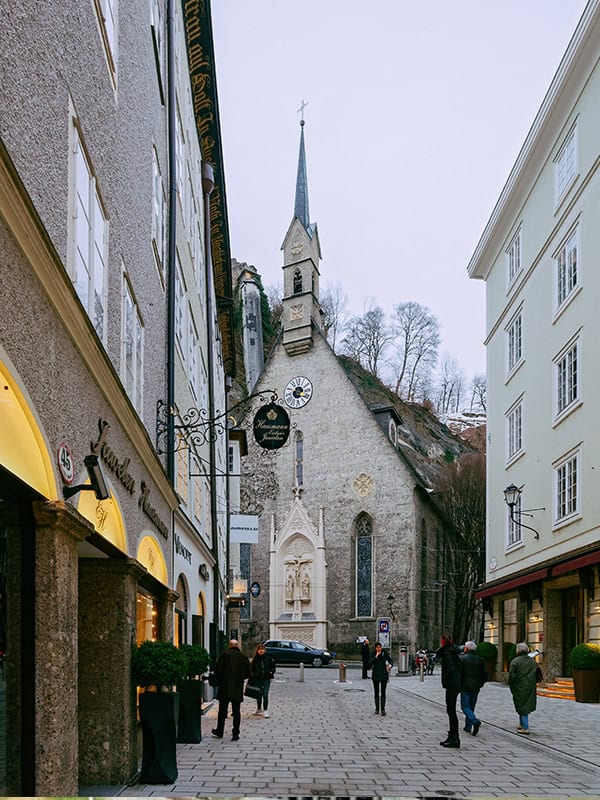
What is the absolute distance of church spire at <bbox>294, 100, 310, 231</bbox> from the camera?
62.0 m

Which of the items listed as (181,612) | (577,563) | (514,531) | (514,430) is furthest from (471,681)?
(514,430)

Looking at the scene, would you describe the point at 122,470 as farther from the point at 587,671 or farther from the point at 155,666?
the point at 587,671

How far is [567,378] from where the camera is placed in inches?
949

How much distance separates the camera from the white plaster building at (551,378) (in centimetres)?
2194

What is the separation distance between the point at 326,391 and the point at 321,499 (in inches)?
261

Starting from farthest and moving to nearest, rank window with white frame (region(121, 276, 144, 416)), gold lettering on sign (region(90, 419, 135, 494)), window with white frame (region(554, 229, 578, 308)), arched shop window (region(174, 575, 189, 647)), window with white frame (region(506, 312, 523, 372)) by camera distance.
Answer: window with white frame (region(506, 312, 523, 372)), window with white frame (region(554, 229, 578, 308)), arched shop window (region(174, 575, 189, 647)), window with white frame (region(121, 276, 144, 416)), gold lettering on sign (region(90, 419, 135, 494))

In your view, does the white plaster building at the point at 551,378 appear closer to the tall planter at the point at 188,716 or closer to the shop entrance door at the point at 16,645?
the tall planter at the point at 188,716

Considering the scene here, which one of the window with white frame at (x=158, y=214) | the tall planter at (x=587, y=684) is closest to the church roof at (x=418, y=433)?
the tall planter at (x=587, y=684)

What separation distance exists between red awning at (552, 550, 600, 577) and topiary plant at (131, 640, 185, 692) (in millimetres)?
12660

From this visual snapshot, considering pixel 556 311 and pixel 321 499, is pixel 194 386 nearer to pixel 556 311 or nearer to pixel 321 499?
pixel 556 311

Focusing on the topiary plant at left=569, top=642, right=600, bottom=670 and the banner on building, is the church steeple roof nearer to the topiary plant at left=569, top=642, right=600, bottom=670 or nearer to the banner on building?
the banner on building

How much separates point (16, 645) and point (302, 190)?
201 ft

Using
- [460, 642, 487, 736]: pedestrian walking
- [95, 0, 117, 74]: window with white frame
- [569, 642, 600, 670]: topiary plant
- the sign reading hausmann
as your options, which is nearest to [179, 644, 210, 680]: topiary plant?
the sign reading hausmann

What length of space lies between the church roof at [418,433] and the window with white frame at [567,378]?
3146 cm
